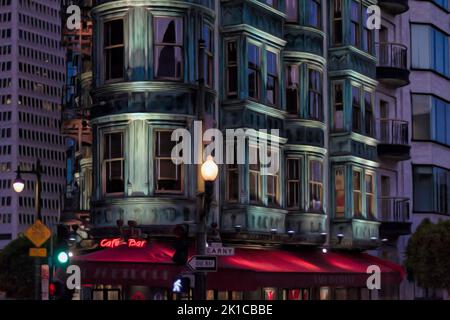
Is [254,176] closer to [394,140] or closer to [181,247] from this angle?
[181,247]

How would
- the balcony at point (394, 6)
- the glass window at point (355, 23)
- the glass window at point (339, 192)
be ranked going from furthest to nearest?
1. the balcony at point (394, 6)
2. the glass window at point (355, 23)
3. the glass window at point (339, 192)

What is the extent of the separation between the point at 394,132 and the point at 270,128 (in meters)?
12.6

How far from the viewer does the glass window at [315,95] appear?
36031 mm

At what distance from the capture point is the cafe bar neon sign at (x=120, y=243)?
27.2m

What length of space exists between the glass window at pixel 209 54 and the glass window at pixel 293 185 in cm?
581

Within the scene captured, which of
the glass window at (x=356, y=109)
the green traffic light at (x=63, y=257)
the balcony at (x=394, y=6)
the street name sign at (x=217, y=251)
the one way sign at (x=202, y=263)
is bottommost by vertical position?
the green traffic light at (x=63, y=257)

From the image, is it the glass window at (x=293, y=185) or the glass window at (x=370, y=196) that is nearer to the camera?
the glass window at (x=293, y=185)

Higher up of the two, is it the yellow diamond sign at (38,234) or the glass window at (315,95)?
the glass window at (315,95)

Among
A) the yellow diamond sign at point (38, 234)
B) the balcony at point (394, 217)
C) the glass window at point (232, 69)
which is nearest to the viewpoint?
the glass window at point (232, 69)

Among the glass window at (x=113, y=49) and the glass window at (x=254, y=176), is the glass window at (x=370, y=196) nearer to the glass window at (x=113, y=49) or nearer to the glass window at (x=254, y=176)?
the glass window at (x=254, y=176)

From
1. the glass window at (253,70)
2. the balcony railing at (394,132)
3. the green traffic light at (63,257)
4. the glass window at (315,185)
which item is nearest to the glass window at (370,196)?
the balcony railing at (394,132)
